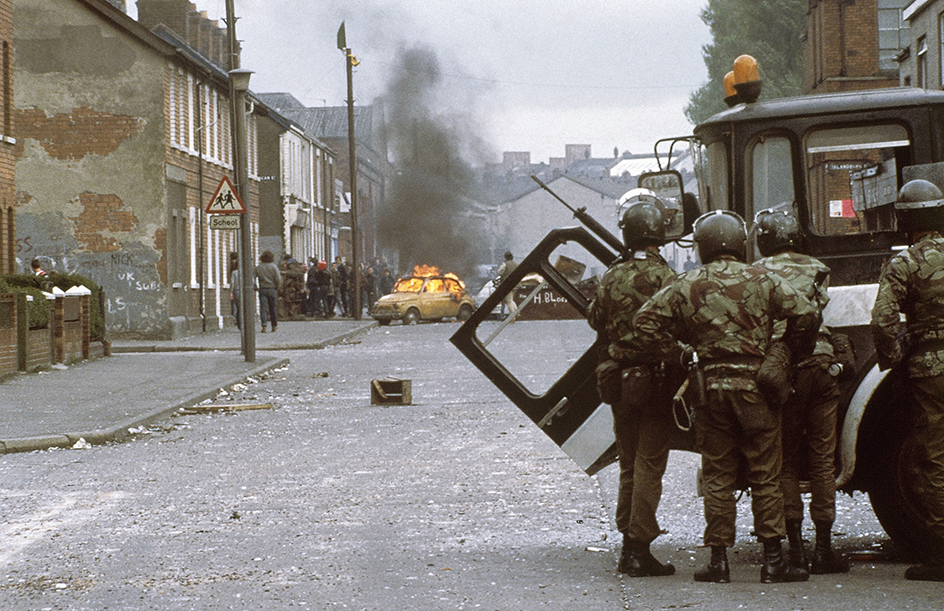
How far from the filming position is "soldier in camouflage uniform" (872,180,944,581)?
5.89 m

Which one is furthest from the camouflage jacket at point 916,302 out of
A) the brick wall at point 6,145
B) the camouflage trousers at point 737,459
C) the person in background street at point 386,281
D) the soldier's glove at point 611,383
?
the person in background street at point 386,281

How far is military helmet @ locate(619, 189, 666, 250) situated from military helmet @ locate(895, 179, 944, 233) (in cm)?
109

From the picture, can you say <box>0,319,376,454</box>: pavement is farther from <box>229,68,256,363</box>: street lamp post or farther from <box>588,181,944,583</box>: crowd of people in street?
<box>588,181,944,583</box>: crowd of people in street

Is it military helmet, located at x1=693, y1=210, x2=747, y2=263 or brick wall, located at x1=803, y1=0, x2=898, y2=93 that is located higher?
brick wall, located at x1=803, y1=0, x2=898, y2=93

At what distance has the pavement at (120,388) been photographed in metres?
12.2

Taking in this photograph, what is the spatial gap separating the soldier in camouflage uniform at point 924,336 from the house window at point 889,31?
1544 inches

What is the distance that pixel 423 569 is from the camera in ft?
21.2

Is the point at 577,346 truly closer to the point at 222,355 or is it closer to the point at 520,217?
the point at 222,355

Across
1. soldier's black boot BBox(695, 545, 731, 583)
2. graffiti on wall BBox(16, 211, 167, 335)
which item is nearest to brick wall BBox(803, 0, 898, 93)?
graffiti on wall BBox(16, 211, 167, 335)

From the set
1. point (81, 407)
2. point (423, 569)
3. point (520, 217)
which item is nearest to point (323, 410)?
point (81, 407)

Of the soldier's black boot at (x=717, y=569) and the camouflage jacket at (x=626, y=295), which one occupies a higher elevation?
the camouflage jacket at (x=626, y=295)

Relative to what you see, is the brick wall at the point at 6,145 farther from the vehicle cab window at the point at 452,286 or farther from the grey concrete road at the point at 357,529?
the vehicle cab window at the point at 452,286

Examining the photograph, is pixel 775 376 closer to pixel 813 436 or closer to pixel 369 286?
pixel 813 436

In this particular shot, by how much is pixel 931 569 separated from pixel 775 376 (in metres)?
1.09
